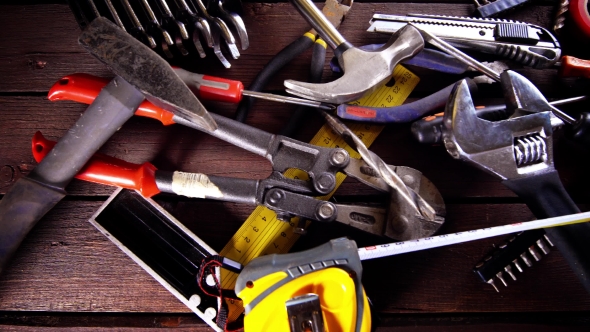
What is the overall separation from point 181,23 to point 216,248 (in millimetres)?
484

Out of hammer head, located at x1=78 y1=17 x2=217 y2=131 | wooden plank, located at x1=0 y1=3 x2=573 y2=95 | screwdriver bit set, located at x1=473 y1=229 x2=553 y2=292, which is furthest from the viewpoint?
wooden plank, located at x1=0 y1=3 x2=573 y2=95

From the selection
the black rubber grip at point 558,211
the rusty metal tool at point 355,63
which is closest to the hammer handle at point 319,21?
the rusty metal tool at point 355,63

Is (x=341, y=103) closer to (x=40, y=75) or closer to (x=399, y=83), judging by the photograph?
(x=399, y=83)

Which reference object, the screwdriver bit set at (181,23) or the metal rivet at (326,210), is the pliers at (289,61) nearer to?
the screwdriver bit set at (181,23)

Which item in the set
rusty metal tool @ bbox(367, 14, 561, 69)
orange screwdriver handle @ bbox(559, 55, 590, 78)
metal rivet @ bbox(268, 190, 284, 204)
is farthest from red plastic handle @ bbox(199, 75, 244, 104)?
orange screwdriver handle @ bbox(559, 55, 590, 78)

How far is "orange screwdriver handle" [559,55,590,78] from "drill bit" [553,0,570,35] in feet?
0.34

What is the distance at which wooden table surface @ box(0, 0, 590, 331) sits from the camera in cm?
92

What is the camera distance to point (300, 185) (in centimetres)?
85

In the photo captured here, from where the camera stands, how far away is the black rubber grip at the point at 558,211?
82cm

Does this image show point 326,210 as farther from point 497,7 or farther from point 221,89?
point 497,7

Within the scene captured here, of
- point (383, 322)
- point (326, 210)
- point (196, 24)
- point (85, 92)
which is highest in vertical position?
point (196, 24)

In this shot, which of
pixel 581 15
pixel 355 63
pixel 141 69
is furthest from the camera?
pixel 581 15

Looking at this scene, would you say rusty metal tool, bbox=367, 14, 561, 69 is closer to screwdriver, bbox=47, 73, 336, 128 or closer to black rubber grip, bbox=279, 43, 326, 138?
black rubber grip, bbox=279, 43, 326, 138

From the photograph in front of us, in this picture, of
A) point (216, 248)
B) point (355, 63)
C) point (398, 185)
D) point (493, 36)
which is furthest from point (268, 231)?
point (493, 36)
